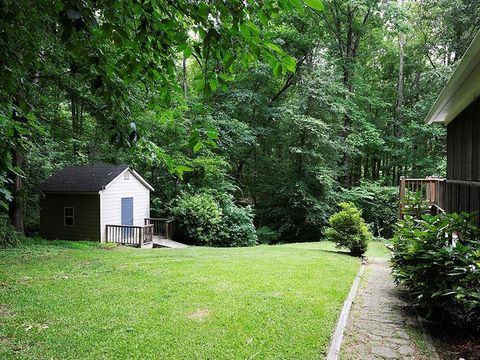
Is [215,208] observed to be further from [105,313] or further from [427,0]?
[427,0]

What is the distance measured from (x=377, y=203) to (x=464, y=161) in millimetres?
16811

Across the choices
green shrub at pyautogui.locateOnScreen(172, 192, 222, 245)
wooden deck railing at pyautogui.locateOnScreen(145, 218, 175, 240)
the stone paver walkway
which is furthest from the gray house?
the stone paver walkway

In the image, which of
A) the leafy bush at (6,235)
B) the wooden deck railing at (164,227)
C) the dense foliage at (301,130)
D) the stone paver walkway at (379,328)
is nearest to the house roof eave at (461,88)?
the stone paver walkway at (379,328)

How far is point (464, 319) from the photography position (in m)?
4.84

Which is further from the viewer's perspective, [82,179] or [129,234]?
[82,179]

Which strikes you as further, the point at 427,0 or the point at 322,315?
the point at 427,0

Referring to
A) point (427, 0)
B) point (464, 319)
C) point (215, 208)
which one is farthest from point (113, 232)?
point (427, 0)

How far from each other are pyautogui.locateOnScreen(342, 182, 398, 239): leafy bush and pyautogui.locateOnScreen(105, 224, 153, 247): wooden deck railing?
12069 mm

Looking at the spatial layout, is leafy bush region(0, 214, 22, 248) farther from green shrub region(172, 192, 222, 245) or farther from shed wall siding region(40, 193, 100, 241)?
green shrub region(172, 192, 222, 245)

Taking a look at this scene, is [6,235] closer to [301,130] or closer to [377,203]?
[301,130]

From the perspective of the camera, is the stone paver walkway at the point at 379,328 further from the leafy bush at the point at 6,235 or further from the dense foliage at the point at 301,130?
the leafy bush at the point at 6,235

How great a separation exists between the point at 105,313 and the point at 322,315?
10.5 feet

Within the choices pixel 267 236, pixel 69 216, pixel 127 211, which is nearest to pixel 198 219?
pixel 127 211

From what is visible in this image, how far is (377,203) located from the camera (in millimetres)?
23141
